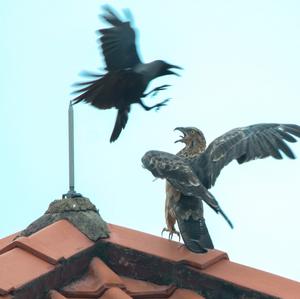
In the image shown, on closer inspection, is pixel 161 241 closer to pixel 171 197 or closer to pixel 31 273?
pixel 171 197

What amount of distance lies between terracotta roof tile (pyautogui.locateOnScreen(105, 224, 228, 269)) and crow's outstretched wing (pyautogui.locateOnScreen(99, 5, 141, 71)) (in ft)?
4.09

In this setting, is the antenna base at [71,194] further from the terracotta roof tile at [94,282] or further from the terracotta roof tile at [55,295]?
the terracotta roof tile at [55,295]

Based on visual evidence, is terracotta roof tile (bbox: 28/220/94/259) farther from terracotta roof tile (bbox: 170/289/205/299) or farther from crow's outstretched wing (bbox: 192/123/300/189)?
crow's outstretched wing (bbox: 192/123/300/189)

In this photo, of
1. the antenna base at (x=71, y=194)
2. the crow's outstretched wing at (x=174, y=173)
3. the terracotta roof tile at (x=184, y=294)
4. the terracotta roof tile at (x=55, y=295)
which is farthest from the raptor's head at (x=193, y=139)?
the terracotta roof tile at (x=55, y=295)

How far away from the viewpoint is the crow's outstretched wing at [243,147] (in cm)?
399

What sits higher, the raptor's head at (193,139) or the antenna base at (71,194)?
the raptor's head at (193,139)

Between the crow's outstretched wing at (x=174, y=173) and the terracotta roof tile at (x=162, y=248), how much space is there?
0.22 metres

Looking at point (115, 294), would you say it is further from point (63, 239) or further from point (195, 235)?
point (195, 235)

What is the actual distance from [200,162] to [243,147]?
20cm

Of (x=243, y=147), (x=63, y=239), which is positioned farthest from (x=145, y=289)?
(x=243, y=147)

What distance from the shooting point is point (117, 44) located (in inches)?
193

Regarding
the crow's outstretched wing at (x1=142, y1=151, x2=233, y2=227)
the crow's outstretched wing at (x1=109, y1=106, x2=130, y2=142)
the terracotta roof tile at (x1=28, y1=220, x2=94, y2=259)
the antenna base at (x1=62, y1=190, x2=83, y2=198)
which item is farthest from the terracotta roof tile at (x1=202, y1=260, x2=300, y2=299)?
the crow's outstretched wing at (x1=109, y1=106, x2=130, y2=142)

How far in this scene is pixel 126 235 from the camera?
3.74 meters

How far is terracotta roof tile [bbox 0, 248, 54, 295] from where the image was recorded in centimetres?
307
